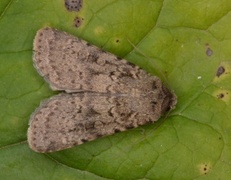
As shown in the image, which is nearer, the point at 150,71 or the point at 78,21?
the point at 78,21

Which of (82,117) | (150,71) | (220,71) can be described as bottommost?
(82,117)

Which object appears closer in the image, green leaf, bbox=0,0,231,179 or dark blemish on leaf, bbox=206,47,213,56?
green leaf, bbox=0,0,231,179

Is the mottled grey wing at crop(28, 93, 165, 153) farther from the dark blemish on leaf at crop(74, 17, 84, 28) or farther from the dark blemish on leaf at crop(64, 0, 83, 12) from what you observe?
the dark blemish on leaf at crop(64, 0, 83, 12)

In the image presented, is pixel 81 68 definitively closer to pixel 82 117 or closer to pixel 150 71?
pixel 82 117

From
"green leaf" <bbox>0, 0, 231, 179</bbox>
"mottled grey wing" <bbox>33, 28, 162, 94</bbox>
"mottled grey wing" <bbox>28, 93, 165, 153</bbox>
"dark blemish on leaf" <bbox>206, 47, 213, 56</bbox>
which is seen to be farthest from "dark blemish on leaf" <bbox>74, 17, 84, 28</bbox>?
"dark blemish on leaf" <bbox>206, 47, 213, 56</bbox>

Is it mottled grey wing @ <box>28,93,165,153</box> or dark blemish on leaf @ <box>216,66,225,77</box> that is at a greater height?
dark blemish on leaf @ <box>216,66,225,77</box>

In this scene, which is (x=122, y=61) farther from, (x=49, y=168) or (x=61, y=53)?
(x=49, y=168)

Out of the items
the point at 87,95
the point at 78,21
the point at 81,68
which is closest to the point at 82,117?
the point at 87,95
